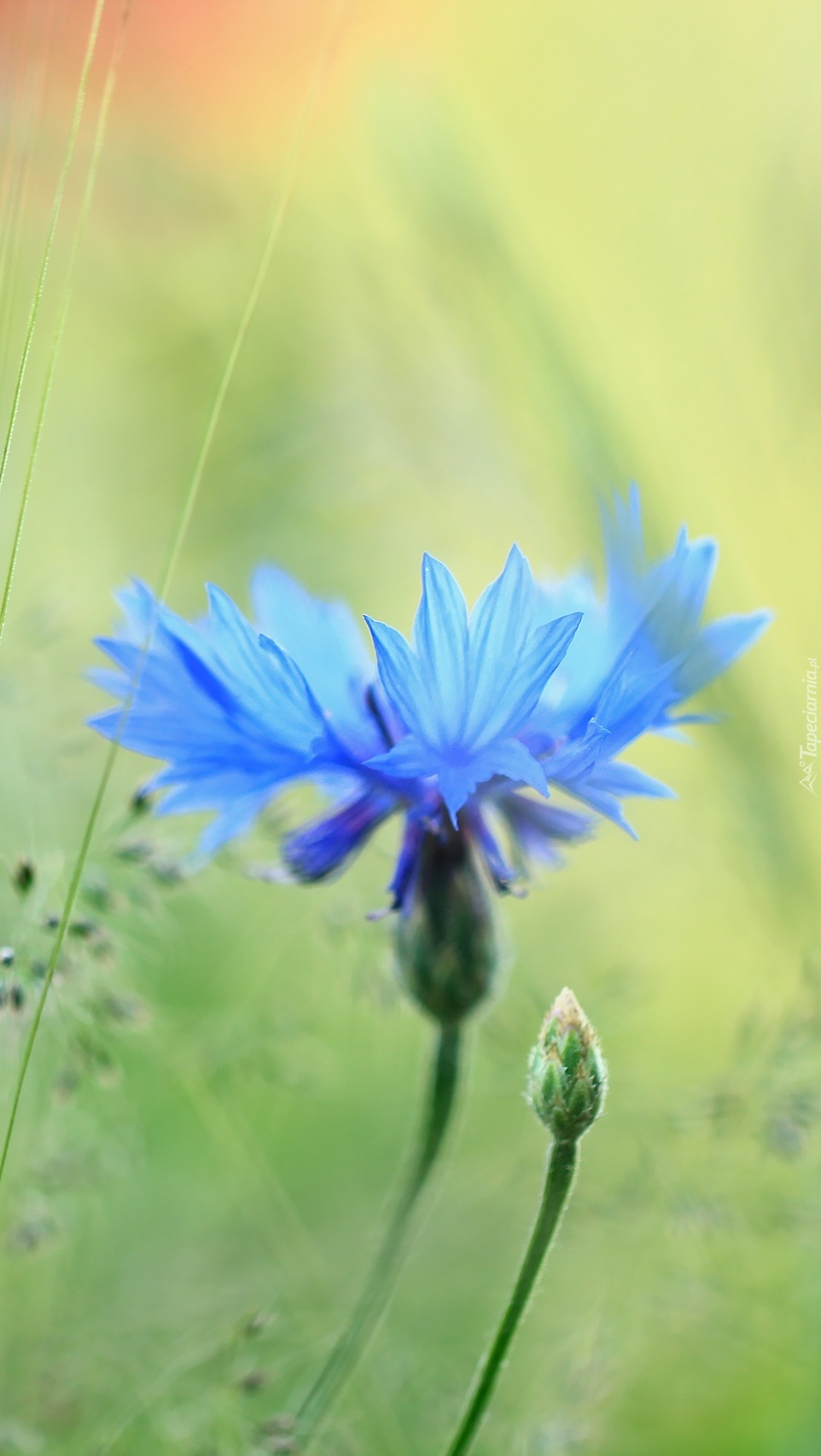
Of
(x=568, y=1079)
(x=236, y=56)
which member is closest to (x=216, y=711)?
(x=568, y=1079)

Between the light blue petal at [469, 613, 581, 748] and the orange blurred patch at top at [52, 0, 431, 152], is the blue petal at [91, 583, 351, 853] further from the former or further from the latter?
the orange blurred patch at top at [52, 0, 431, 152]

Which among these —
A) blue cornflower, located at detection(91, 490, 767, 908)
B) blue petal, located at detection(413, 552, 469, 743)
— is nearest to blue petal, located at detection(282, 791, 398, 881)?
blue cornflower, located at detection(91, 490, 767, 908)

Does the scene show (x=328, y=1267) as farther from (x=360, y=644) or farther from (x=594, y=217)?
(x=594, y=217)

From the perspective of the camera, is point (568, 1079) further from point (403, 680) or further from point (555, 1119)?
point (403, 680)

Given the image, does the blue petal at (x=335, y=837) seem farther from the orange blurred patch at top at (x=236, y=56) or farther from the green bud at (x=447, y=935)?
the orange blurred patch at top at (x=236, y=56)

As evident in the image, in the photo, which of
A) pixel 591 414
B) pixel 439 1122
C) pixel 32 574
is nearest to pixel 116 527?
pixel 32 574

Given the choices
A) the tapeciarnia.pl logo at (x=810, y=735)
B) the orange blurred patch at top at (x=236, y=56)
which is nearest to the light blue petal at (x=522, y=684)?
the tapeciarnia.pl logo at (x=810, y=735)
